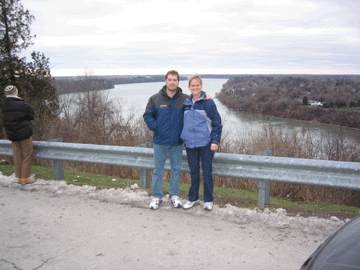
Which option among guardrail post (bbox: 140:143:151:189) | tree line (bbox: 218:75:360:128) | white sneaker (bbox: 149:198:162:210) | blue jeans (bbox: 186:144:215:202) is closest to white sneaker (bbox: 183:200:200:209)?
blue jeans (bbox: 186:144:215:202)

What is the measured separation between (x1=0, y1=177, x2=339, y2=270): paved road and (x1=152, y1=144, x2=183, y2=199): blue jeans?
23 centimetres

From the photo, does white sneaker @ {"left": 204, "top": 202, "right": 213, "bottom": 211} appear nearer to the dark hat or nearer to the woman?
the woman

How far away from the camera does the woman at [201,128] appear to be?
415cm

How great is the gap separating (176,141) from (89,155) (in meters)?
1.91

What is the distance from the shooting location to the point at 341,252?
1.88 m

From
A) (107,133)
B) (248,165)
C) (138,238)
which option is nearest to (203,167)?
(248,165)

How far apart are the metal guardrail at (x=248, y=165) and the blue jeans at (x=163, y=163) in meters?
0.25

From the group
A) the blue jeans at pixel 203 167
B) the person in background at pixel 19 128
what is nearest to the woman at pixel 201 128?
the blue jeans at pixel 203 167

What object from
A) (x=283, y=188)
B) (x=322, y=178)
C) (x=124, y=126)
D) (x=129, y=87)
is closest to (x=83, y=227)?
(x=322, y=178)

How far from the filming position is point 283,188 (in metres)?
5.89

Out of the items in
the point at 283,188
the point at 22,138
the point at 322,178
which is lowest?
the point at 283,188

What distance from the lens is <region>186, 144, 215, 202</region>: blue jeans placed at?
4.23m

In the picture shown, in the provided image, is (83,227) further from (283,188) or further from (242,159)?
(283,188)

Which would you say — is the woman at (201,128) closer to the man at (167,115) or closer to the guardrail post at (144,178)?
the man at (167,115)
